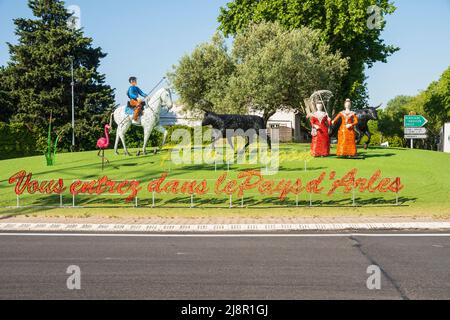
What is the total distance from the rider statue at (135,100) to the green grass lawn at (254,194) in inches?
119

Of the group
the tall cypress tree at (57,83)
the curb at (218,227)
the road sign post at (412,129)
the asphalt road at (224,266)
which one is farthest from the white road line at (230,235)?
the tall cypress tree at (57,83)

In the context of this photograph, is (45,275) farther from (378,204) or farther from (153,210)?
(378,204)

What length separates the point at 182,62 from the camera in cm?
5303

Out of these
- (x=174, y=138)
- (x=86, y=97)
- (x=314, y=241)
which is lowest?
(x=314, y=241)

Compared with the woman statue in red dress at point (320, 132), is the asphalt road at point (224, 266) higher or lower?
lower

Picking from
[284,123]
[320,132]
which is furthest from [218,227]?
[284,123]

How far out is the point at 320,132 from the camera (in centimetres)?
3192

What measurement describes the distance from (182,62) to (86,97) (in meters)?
17.2

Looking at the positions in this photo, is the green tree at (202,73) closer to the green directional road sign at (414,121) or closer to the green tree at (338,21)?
the green tree at (338,21)

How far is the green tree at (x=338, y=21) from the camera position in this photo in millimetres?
52031

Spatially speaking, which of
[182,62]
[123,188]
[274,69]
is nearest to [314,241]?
[123,188]

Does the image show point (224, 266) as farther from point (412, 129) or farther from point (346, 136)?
point (412, 129)

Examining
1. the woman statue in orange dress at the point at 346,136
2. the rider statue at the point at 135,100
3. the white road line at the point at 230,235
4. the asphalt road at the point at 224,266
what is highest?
the rider statue at the point at 135,100

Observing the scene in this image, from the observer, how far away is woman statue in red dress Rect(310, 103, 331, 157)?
1214 inches
